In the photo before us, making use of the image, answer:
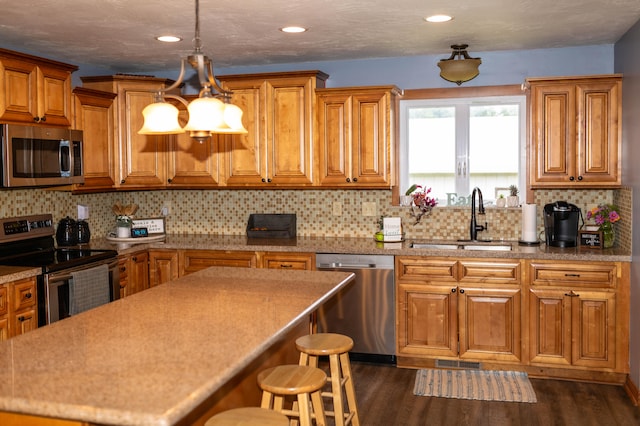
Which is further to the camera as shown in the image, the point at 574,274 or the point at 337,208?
the point at 337,208

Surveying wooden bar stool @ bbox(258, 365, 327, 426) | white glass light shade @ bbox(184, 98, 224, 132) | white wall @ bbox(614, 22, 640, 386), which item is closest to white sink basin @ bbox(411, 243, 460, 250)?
white wall @ bbox(614, 22, 640, 386)

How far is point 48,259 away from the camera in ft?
14.1

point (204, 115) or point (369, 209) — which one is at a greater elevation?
point (204, 115)

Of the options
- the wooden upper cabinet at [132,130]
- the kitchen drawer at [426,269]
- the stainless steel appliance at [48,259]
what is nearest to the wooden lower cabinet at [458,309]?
the kitchen drawer at [426,269]

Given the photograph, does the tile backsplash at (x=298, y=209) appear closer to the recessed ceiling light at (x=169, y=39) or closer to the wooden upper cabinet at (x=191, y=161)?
the wooden upper cabinet at (x=191, y=161)

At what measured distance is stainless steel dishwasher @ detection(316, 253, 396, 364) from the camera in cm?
473

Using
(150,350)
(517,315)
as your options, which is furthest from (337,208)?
(150,350)

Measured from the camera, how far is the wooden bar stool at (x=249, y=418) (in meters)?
2.22

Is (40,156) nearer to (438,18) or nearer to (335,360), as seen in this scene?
(335,360)

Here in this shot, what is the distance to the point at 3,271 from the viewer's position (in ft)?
12.5

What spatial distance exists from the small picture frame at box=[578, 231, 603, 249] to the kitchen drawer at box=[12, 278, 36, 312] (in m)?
3.66

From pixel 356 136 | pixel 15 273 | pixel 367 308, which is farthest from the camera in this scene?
pixel 356 136

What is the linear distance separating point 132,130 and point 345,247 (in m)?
2.00

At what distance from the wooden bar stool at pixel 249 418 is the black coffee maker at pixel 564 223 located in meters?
3.09
